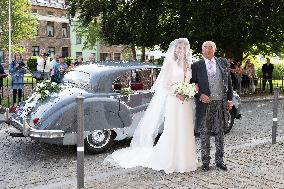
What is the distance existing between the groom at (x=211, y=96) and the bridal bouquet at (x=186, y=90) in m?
0.13

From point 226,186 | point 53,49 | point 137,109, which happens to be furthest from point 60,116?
point 53,49

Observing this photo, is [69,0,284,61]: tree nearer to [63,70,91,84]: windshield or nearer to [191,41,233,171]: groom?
[63,70,91,84]: windshield

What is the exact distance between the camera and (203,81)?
271 inches

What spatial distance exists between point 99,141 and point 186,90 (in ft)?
7.69

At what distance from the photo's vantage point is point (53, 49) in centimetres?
6631

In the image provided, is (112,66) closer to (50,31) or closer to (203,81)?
(203,81)

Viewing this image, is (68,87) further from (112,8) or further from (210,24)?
(112,8)

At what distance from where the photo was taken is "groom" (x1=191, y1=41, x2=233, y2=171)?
6.88 meters

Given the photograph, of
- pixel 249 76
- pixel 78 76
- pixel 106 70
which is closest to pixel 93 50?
pixel 249 76

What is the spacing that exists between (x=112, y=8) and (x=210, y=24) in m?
5.41

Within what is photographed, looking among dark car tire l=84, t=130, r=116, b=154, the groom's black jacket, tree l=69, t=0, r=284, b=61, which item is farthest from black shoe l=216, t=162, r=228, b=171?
tree l=69, t=0, r=284, b=61

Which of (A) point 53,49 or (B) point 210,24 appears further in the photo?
(A) point 53,49

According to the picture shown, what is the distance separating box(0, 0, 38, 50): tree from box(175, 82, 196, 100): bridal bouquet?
46794 mm

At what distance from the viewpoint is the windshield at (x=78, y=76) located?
28.8ft
